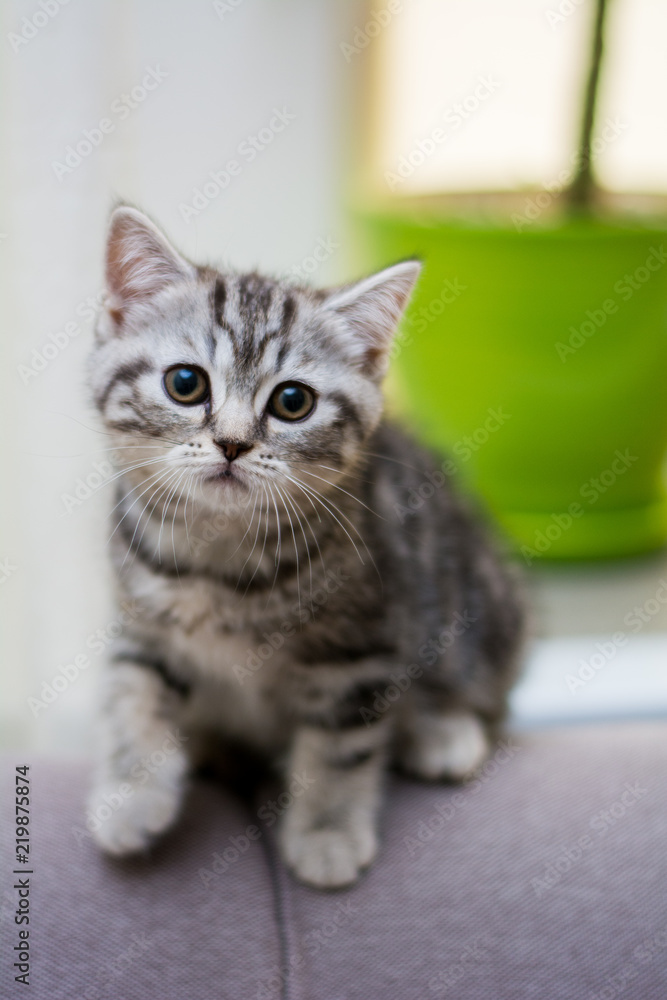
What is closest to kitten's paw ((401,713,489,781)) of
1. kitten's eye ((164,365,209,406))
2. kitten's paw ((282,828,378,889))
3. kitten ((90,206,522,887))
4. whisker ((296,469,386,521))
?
kitten ((90,206,522,887))

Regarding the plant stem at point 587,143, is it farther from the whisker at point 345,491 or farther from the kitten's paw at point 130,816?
the kitten's paw at point 130,816

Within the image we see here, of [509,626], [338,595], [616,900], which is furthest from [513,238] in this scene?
[616,900]

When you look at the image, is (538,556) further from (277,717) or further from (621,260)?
(277,717)

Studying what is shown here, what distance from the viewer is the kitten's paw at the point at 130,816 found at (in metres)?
0.93

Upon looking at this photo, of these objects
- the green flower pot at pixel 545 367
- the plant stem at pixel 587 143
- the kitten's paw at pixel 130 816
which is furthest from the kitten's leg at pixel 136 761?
the plant stem at pixel 587 143

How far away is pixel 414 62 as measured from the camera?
1.80 meters

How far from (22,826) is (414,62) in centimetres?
148

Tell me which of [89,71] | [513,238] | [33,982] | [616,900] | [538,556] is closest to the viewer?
[33,982]

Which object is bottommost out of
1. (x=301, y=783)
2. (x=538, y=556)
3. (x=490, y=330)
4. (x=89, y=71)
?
(x=538, y=556)

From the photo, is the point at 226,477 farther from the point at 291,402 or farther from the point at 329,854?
the point at 329,854

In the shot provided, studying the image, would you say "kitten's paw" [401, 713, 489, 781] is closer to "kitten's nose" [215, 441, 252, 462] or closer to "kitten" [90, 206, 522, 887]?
"kitten" [90, 206, 522, 887]

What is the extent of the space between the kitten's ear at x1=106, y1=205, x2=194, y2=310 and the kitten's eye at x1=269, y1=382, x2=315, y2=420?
0.17 metres

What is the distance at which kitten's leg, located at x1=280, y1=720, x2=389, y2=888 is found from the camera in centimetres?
96

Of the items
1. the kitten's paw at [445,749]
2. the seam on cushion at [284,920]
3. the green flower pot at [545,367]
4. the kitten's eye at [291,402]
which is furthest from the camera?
the green flower pot at [545,367]
